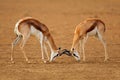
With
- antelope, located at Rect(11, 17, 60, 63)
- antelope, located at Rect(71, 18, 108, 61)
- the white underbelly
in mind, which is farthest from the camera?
antelope, located at Rect(71, 18, 108, 61)

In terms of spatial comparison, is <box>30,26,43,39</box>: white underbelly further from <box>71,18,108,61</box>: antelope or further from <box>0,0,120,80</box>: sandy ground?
<box>71,18,108,61</box>: antelope

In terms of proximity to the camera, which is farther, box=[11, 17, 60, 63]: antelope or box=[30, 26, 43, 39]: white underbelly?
box=[30, 26, 43, 39]: white underbelly

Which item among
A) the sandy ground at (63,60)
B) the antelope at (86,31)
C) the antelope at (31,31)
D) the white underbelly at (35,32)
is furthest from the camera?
the antelope at (86,31)

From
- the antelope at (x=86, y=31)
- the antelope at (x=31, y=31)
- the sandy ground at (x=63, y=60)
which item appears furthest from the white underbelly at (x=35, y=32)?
the antelope at (x=86, y=31)

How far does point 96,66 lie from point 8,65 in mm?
3268

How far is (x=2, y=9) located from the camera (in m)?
40.9

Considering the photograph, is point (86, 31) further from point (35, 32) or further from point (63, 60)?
point (35, 32)

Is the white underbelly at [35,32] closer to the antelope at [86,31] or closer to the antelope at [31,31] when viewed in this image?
the antelope at [31,31]

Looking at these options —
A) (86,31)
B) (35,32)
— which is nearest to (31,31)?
(35,32)

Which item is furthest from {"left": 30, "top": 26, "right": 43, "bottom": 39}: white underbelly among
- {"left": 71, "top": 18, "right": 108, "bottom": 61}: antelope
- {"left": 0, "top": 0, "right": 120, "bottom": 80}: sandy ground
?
{"left": 71, "top": 18, "right": 108, "bottom": 61}: antelope

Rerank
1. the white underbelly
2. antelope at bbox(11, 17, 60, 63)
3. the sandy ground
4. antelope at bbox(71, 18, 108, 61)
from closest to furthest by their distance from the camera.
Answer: the sandy ground < antelope at bbox(11, 17, 60, 63) < the white underbelly < antelope at bbox(71, 18, 108, 61)

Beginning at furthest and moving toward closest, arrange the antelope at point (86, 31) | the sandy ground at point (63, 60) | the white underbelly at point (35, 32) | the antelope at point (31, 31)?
1. the antelope at point (86, 31)
2. the white underbelly at point (35, 32)
3. the antelope at point (31, 31)
4. the sandy ground at point (63, 60)

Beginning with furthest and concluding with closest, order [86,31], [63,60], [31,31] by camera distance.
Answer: [63,60], [86,31], [31,31]

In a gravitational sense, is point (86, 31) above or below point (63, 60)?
above
